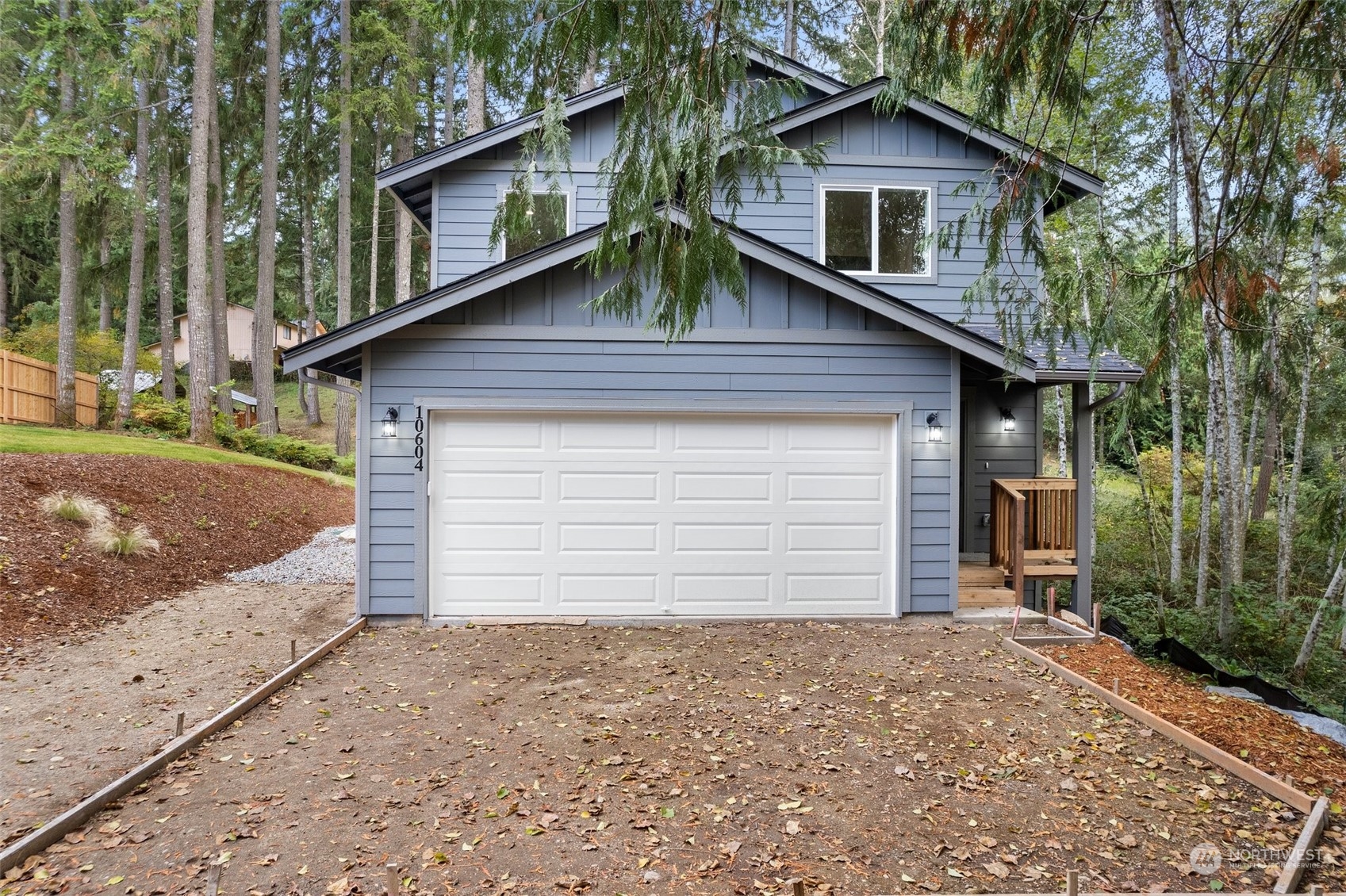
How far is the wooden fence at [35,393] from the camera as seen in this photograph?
490 inches

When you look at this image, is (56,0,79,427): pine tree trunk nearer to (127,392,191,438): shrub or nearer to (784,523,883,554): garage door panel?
(127,392,191,438): shrub

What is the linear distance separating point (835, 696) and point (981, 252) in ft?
19.9

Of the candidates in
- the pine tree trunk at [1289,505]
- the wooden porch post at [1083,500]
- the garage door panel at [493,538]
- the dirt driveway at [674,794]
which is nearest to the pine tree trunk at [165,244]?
the garage door panel at [493,538]

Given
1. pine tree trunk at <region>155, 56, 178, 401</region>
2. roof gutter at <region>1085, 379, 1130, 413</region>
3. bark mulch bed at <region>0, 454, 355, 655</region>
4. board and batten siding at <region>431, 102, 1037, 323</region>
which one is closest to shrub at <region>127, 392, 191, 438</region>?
pine tree trunk at <region>155, 56, 178, 401</region>

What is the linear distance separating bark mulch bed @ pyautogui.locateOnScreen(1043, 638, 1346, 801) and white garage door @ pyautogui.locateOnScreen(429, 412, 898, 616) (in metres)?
1.86

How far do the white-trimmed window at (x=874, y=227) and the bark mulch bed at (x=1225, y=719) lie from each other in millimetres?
4786

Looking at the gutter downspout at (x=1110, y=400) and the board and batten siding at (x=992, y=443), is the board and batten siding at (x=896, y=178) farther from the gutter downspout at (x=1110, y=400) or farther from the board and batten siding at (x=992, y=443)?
the gutter downspout at (x=1110, y=400)

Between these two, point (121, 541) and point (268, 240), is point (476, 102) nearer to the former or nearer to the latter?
point (268, 240)

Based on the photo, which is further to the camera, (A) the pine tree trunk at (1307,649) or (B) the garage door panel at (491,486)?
(B) the garage door panel at (491,486)

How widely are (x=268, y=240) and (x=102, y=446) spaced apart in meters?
6.96

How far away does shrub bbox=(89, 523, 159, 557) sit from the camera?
797 cm

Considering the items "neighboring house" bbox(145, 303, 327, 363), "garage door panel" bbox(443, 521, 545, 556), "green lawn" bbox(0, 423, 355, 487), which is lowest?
"garage door panel" bbox(443, 521, 545, 556)

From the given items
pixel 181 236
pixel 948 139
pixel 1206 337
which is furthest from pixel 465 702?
pixel 181 236

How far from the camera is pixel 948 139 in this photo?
28.2 ft
